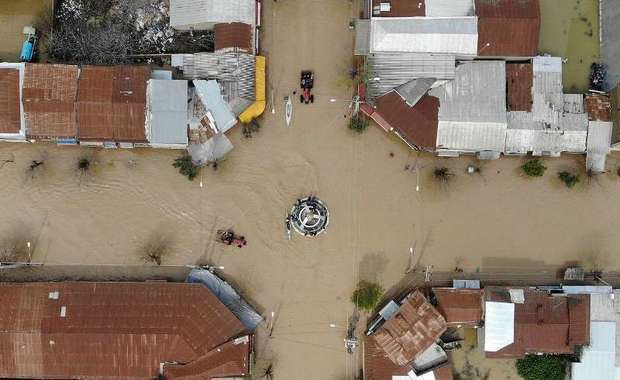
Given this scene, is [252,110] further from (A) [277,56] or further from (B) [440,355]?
(B) [440,355]

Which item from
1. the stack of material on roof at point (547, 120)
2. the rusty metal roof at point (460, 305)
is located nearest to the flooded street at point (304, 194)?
the stack of material on roof at point (547, 120)

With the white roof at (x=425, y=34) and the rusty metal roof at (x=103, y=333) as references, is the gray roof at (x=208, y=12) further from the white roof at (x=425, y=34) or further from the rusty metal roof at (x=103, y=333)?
the rusty metal roof at (x=103, y=333)

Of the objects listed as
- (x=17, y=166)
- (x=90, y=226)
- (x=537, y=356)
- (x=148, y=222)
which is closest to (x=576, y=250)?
(x=537, y=356)

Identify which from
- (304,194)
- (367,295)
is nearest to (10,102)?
(304,194)

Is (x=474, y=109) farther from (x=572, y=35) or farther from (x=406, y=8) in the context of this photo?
(x=572, y=35)

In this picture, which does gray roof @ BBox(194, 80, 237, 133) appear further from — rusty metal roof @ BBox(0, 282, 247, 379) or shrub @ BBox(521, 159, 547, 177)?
shrub @ BBox(521, 159, 547, 177)
